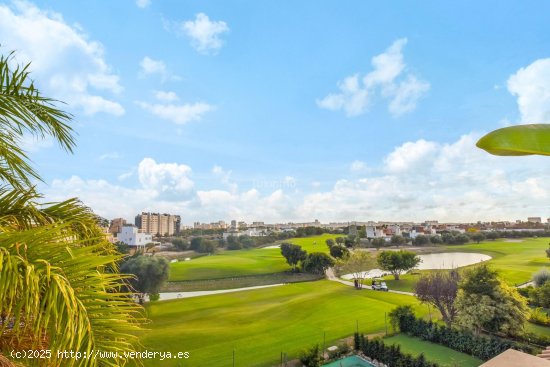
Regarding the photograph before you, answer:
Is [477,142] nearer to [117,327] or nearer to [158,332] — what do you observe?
[117,327]

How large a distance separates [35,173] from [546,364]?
880 cm

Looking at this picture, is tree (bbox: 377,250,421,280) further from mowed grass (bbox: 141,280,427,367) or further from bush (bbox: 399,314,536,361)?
bush (bbox: 399,314,536,361)

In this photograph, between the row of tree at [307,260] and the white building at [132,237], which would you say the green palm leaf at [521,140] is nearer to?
the row of tree at [307,260]

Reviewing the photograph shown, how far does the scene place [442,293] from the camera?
15391 mm

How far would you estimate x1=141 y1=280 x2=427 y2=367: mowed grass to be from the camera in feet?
46.4

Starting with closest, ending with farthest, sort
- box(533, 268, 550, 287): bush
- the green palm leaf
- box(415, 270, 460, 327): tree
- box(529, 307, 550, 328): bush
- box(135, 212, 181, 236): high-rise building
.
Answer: the green palm leaf < box(529, 307, 550, 328): bush < box(415, 270, 460, 327): tree < box(533, 268, 550, 287): bush < box(135, 212, 181, 236): high-rise building

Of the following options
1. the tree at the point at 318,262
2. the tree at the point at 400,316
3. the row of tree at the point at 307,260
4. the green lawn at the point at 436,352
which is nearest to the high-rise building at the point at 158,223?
the row of tree at the point at 307,260

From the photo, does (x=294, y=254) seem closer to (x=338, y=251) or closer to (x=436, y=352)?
(x=338, y=251)

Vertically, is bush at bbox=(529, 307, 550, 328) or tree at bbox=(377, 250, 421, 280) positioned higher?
tree at bbox=(377, 250, 421, 280)

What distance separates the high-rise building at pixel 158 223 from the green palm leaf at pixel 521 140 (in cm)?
5330

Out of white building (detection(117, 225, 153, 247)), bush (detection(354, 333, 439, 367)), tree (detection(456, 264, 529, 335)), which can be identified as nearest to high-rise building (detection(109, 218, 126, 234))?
white building (detection(117, 225, 153, 247))

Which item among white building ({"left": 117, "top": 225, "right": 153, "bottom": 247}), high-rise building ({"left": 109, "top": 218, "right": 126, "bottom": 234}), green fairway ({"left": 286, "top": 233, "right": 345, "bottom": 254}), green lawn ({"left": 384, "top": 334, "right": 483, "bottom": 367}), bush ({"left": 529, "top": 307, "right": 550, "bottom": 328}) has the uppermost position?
high-rise building ({"left": 109, "top": 218, "right": 126, "bottom": 234})

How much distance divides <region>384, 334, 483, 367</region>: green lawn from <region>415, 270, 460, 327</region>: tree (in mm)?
3014

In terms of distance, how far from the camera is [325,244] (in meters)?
44.7
